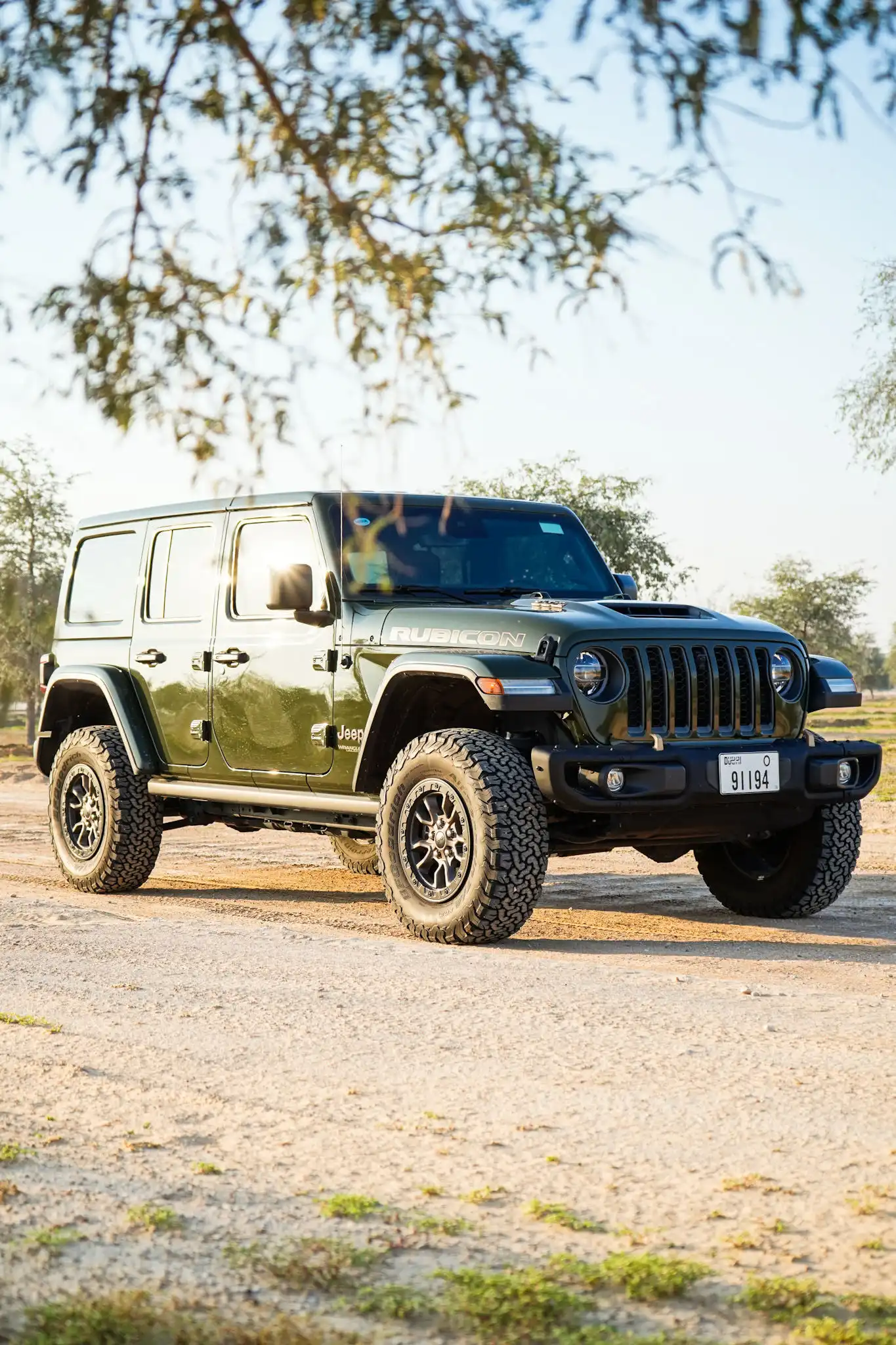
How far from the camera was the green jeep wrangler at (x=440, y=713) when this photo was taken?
7.56m

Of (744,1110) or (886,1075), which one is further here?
(886,1075)

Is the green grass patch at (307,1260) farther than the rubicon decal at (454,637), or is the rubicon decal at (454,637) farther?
the rubicon decal at (454,637)

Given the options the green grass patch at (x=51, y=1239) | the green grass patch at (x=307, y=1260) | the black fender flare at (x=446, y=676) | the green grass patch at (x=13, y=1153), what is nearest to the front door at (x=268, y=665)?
the black fender flare at (x=446, y=676)

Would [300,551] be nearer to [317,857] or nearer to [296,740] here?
[296,740]

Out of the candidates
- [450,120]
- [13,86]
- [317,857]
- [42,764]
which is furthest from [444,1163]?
[317,857]

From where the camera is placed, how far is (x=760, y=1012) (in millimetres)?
5812

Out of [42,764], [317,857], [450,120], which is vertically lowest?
[317,857]

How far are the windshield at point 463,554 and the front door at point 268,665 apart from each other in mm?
283

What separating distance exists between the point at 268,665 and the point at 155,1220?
555 centimetres

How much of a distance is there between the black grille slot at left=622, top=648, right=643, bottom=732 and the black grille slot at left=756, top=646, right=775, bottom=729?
813 millimetres

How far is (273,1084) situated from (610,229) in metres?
2.63

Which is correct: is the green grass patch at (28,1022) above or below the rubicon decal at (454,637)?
below

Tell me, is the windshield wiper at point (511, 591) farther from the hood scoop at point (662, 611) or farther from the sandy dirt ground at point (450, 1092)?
the sandy dirt ground at point (450, 1092)

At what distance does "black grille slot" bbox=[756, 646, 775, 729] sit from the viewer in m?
8.25
